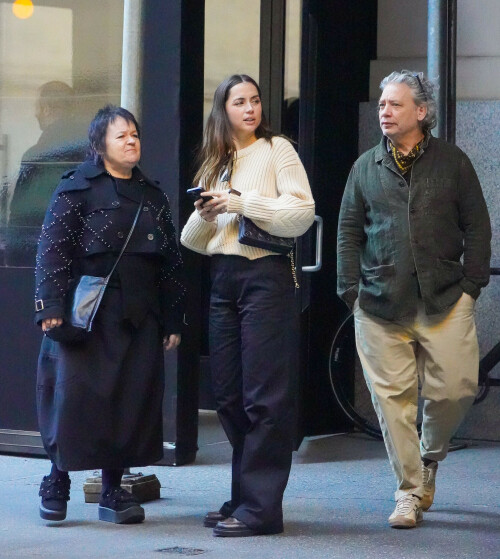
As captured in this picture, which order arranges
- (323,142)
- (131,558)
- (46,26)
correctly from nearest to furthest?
(131,558) < (46,26) < (323,142)

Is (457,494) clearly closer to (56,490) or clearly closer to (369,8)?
(56,490)

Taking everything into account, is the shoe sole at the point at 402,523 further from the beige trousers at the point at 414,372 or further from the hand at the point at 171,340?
the hand at the point at 171,340

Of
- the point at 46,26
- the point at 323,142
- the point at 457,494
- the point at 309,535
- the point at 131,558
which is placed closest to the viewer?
the point at 131,558

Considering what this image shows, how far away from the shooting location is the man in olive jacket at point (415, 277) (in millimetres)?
5590

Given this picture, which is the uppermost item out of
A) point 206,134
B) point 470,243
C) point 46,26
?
point 46,26

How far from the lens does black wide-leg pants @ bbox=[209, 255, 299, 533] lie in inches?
210

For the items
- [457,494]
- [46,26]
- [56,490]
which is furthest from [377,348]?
[46,26]

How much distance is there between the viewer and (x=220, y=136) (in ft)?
17.9

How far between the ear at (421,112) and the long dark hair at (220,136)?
2.26 feet

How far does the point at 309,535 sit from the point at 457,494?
130 cm

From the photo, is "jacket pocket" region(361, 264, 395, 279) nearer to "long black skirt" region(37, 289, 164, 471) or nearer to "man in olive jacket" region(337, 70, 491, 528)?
"man in olive jacket" region(337, 70, 491, 528)

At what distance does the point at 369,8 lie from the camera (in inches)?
340

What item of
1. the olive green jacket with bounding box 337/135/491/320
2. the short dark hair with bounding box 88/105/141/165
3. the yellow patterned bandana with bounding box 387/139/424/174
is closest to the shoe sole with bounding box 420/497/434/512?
the olive green jacket with bounding box 337/135/491/320

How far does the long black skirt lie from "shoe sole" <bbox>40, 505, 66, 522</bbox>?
0.22 m
